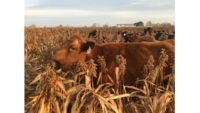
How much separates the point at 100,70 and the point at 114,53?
0.12 meters

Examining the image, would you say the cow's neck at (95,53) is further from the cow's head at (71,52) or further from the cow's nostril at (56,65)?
the cow's nostril at (56,65)

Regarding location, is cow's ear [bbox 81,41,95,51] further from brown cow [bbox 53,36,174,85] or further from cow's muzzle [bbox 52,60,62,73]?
cow's muzzle [bbox 52,60,62,73]

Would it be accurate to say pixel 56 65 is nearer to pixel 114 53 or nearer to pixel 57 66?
pixel 57 66

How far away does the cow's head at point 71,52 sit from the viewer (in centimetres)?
186

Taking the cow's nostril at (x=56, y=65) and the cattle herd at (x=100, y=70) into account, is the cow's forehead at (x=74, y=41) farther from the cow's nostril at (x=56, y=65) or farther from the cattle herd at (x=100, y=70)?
the cow's nostril at (x=56, y=65)

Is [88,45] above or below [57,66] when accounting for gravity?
above

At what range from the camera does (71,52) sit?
1868 millimetres

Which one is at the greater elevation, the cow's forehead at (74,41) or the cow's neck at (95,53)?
the cow's forehead at (74,41)

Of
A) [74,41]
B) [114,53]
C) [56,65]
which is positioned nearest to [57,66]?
[56,65]

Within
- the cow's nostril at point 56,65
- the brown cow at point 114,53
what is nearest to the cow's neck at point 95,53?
A: the brown cow at point 114,53

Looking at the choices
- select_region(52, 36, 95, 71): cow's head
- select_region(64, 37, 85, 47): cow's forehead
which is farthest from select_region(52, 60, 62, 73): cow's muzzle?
select_region(64, 37, 85, 47): cow's forehead
